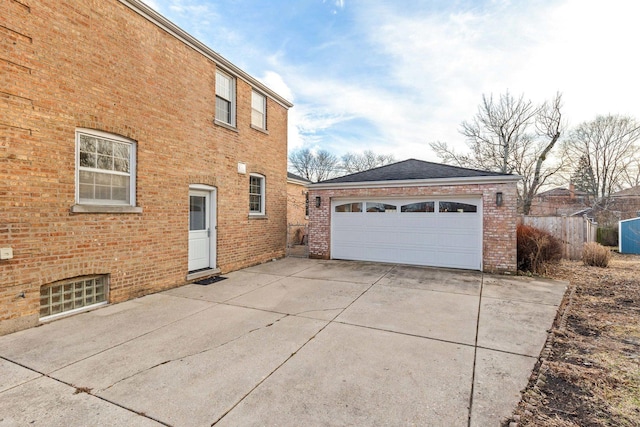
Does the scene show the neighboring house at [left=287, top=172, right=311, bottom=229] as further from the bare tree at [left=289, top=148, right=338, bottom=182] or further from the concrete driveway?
the bare tree at [left=289, top=148, right=338, bottom=182]

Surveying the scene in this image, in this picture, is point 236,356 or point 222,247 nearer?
point 236,356

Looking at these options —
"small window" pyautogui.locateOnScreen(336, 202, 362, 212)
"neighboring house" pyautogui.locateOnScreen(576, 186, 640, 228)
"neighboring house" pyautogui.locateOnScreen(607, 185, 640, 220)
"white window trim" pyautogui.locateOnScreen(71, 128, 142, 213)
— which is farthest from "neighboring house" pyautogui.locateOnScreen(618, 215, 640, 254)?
"white window trim" pyautogui.locateOnScreen(71, 128, 142, 213)

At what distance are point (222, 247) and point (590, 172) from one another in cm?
3265

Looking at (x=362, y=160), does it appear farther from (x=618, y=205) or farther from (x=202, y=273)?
(x=202, y=273)

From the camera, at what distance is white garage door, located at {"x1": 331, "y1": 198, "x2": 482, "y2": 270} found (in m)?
9.00

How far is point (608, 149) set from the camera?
86.8ft

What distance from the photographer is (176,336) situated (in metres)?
4.20

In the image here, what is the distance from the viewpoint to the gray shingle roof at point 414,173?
9.24 m

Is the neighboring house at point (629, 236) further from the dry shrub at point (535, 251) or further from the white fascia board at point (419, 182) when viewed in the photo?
the white fascia board at point (419, 182)

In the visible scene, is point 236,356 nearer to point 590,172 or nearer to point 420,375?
point 420,375

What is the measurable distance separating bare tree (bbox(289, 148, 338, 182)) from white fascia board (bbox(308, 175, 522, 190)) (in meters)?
33.0

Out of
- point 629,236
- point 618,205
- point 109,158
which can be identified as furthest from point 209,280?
point 618,205

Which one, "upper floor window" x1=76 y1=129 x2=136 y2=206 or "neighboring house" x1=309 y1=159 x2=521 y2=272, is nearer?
"upper floor window" x1=76 y1=129 x2=136 y2=206

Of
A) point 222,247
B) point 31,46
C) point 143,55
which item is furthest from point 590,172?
point 31,46
